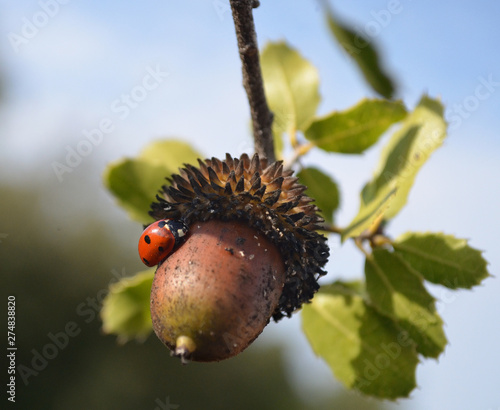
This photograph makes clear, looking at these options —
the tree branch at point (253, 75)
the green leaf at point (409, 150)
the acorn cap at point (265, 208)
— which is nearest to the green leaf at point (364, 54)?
the green leaf at point (409, 150)

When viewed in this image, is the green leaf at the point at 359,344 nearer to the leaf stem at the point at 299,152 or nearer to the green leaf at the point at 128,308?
the leaf stem at the point at 299,152

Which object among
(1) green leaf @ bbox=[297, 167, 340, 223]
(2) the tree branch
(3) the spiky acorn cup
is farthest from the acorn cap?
(1) green leaf @ bbox=[297, 167, 340, 223]

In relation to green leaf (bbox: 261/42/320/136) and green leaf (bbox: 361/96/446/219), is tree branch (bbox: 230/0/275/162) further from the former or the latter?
green leaf (bbox: 261/42/320/136)

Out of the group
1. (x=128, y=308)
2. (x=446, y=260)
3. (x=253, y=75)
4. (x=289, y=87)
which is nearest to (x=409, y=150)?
(x=446, y=260)

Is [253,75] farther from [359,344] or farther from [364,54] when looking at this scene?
[359,344]

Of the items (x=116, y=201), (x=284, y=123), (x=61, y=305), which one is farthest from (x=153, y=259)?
(x=61, y=305)

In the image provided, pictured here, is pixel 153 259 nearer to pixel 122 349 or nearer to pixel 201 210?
pixel 201 210
